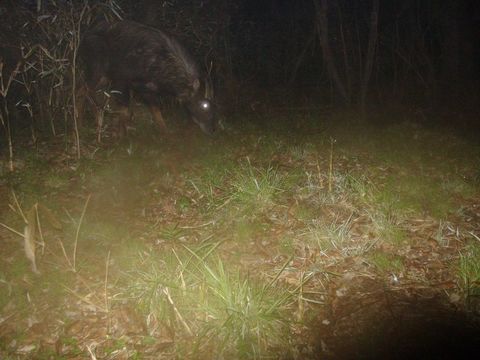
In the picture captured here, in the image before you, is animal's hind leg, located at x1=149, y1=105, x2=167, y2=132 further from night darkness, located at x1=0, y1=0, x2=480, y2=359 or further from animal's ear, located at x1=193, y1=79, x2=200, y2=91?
animal's ear, located at x1=193, y1=79, x2=200, y2=91

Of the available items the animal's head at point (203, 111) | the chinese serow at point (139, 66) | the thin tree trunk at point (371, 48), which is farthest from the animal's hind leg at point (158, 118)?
the thin tree trunk at point (371, 48)

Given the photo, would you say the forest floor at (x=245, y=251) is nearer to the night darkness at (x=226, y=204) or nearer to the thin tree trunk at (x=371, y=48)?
the night darkness at (x=226, y=204)

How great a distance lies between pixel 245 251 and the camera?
4.36 m

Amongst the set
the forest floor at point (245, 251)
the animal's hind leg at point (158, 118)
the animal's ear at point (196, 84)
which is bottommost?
the forest floor at point (245, 251)

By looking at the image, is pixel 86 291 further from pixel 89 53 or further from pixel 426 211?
pixel 89 53

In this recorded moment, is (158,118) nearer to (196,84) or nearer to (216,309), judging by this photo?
(196,84)

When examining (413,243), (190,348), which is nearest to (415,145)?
(413,243)

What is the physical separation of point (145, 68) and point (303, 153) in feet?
12.3

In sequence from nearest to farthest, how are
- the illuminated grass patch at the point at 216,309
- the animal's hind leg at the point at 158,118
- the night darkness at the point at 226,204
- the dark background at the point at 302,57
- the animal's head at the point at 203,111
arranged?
the illuminated grass patch at the point at 216,309, the night darkness at the point at 226,204, the dark background at the point at 302,57, the animal's head at the point at 203,111, the animal's hind leg at the point at 158,118

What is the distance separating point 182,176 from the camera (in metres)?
6.00

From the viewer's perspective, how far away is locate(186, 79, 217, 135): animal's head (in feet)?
24.7

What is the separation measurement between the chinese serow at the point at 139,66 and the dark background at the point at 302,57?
452mm

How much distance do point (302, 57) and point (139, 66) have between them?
441cm

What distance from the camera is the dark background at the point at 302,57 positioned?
7.21m
